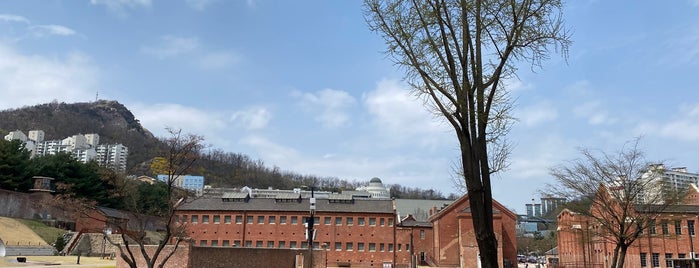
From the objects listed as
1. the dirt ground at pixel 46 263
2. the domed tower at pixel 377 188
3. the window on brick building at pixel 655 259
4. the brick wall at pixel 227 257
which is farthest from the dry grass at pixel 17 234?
the domed tower at pixel 377 188

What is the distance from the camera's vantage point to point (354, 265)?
51656 millimetres

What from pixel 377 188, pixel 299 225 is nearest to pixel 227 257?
pixel 299 225

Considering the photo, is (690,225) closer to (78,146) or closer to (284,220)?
(284,220)

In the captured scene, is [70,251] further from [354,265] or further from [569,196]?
[569,196]

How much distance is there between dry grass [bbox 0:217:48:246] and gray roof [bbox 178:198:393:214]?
13489 mm

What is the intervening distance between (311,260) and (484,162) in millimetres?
24642

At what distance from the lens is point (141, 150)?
140 meters

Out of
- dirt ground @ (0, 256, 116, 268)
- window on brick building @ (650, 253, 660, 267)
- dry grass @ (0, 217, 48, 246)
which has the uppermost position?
dry grass @ (0, 217, 48, 246)

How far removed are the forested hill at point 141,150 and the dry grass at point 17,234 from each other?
68.8 m

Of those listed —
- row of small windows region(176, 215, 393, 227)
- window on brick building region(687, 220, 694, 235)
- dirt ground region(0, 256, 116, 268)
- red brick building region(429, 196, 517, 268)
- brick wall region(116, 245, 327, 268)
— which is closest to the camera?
brick wall region(116, 245, 327, 268)

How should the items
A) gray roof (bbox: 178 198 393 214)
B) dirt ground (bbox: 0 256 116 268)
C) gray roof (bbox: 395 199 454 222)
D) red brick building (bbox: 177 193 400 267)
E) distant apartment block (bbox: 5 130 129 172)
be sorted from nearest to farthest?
dirt ground (bbox: 0 256 116 268)
red brick building (bbox: 177 193 400 267)
gray roof (bbox: 178 198 393 214)
gray roof (bbox: 395 199 454 222)
distant apartment block (bbox: 5 130 129 172)

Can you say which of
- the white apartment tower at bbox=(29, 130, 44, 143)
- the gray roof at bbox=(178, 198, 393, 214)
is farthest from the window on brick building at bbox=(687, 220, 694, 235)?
the white apartment tower at bbox=(29, 130, 44, 143)

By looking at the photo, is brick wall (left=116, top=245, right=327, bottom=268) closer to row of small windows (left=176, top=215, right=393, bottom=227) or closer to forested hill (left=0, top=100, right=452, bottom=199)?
row of small windows (left=176, top=215, right=393, bottom=227)

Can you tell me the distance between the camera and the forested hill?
13450cm
